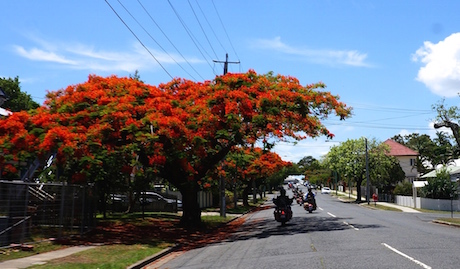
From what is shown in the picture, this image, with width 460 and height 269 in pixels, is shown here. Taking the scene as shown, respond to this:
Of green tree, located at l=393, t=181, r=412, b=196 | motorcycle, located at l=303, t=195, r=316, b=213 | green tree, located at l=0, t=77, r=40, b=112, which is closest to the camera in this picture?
motorcycle, located at l=303, t=195, r=316, b=213

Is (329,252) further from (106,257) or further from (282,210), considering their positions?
(282,210)

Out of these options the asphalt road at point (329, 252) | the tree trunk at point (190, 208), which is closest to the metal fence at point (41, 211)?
the asphalt road at point (329, 252)

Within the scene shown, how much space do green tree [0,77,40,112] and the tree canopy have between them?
1749 inches

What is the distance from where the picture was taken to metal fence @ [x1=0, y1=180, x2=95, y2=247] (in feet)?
41.6

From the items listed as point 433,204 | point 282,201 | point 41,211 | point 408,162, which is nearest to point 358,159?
point 433,204

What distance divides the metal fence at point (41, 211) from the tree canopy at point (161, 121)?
122cm

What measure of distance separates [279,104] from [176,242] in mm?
7116

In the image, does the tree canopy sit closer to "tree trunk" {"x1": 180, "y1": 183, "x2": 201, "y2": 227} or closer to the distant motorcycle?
"tree trunk" {"x1": 180, "y1": 183, "x2": 201, "y2": 227}

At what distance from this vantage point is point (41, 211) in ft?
48.1

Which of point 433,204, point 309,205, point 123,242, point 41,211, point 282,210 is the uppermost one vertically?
point 41,211

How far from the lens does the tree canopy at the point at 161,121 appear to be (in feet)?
56.8

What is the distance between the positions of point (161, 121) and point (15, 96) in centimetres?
5236

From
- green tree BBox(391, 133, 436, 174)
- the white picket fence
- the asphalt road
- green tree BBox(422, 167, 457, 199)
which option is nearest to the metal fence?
the asphalt road

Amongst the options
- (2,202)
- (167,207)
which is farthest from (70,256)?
(167,207)
